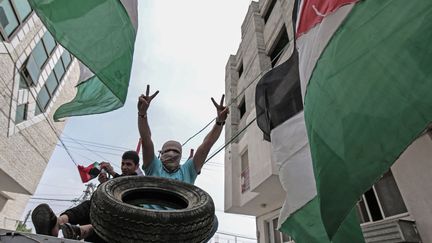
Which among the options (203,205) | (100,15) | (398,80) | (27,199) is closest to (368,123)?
(398,80)

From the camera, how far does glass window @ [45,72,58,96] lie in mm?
9216

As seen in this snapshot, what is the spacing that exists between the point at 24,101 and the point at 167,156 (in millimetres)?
7741

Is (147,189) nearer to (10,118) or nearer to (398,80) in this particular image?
(398,80)

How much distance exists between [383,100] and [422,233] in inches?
137

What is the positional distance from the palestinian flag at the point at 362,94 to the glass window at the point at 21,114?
8760 millimetres

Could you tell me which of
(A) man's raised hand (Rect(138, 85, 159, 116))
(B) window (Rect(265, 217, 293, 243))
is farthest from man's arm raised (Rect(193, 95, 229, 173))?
(B) window (Rect(265, 217, 293, 243))

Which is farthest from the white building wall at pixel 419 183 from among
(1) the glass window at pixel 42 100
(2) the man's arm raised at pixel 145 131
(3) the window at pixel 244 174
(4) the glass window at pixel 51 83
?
(4) the glass window at pixel 51 83

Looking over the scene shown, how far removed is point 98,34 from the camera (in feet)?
6.40

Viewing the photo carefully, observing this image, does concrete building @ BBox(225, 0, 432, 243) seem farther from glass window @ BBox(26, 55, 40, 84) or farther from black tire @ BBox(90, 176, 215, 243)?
glass window @ BBox(26, 55, 40, 84)

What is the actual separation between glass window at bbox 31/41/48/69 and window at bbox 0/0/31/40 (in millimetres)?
1047

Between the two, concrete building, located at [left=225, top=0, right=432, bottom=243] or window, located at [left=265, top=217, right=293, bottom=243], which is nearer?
concrete building, located at [left=225, top=0, right=432, bottom=243]

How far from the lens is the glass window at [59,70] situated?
32.3ft

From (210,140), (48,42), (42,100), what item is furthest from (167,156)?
(48,42)

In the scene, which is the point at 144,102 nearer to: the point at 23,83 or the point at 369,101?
the point at 369,101
